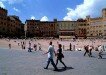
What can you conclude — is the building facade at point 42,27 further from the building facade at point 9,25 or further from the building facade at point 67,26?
the building facade at point 9,25

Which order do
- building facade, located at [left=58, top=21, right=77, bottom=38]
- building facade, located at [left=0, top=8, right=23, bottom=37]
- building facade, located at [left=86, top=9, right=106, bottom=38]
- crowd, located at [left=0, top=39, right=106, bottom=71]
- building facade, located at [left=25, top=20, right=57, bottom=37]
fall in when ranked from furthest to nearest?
building facade, located at [left=58, top=21, right=77, bottom=38]
building facade, located at [left=25, top=20, right=57, bottom=37]
building facade, located at [left=86, top=9, right=106, bottom=38]
building facade, located at [left=0, top=8, right=23, bottom=37]
crowd, located at [left=0, top=39, right=106, bottom=71]

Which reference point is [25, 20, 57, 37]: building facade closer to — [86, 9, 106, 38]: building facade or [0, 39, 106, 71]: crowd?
[86, 9, 106, 38]: building facade

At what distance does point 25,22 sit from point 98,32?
131 ft

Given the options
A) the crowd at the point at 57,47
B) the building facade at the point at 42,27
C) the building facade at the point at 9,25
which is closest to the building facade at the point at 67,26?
the building facade at the point at 42,27

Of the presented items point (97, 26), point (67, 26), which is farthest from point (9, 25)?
point (97, 26)

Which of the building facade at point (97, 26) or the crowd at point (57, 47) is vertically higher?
the building facade at point (97, 26)

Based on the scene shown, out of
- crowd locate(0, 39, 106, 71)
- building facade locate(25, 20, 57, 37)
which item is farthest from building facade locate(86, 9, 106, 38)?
crowd locate(0, 39, 106, 71)

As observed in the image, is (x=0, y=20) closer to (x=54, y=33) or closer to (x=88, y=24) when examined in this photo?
(x=54, y=33)

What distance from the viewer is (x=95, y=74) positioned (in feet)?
45.5

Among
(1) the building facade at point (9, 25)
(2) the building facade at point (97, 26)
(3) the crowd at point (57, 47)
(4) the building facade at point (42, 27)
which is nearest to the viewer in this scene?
(3) the crowd at point (57, 47)

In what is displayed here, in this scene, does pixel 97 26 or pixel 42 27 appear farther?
pixel 42 27

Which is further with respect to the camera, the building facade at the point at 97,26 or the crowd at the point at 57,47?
the building facade at the point at 97,26

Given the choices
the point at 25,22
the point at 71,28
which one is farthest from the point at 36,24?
the point at 71,28

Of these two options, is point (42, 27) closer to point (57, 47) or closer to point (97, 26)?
point (97, 26)
